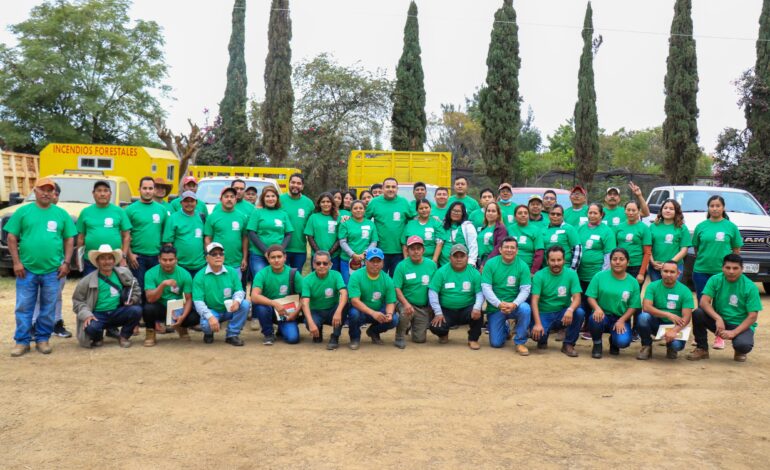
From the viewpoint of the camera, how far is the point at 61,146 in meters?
17.8

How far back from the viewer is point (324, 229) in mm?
8812

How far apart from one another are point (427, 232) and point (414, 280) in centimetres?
89

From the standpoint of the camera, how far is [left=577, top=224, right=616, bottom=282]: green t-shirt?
8406 millimetres

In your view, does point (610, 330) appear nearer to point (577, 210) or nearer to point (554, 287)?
point (554, 287)

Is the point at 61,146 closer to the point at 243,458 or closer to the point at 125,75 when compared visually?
the point at 243,458

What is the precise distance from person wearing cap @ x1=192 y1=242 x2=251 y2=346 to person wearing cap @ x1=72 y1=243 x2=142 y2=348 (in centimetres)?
66

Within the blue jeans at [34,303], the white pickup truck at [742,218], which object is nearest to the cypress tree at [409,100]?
the white pickup truck at [742,218]

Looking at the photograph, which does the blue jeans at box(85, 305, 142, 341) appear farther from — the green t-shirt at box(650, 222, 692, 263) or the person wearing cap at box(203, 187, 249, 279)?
the green t-shirt at box(650, 222, 692, 263)

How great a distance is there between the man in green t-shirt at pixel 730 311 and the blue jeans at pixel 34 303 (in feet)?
→ 21.4

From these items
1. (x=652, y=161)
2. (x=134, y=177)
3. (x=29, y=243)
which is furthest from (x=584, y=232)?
(x=652, y=161)

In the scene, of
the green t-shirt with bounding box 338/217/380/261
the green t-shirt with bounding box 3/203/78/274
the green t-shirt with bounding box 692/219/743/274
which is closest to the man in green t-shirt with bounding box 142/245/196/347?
the green t-shirt with bounding box 3/203/78/274

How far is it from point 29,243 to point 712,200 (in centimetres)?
756

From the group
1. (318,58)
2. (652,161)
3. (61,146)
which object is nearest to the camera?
(61,146)

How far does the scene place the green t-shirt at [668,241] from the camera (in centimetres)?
861
